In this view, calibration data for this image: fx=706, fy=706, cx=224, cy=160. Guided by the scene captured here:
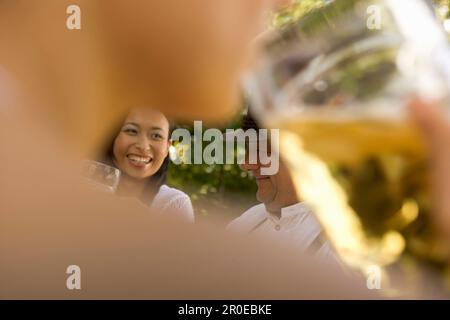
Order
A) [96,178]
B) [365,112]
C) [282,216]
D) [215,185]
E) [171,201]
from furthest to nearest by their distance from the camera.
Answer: [215,185] → [171,201] → [282,216] → [96,178] → [365,112]

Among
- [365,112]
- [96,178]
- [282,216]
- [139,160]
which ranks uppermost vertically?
[139,160]

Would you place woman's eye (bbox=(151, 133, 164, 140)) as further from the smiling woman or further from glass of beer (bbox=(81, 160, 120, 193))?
glass of beer (bbox=(81, 160, 120, 193))

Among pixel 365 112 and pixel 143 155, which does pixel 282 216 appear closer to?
pixel 143 155

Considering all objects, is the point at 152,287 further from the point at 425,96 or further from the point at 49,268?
the point at 425,96

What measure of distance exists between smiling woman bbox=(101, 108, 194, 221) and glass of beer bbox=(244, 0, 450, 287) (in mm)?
1860

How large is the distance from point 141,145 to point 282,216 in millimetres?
523

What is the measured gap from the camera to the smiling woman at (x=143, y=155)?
227 centimetres

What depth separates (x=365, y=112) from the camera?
33 cm

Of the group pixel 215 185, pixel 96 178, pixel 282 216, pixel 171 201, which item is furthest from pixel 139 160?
pixel 215 185

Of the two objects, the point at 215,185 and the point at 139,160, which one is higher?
the point at 215,185

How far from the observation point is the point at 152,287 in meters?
0.43

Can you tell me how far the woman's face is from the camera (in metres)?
2.27

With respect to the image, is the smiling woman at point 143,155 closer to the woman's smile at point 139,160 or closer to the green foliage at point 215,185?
the woman's smile at point 139,160

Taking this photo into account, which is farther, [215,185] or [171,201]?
[215,185]
